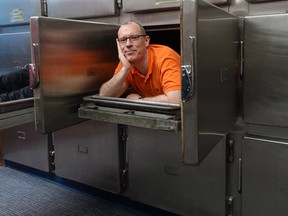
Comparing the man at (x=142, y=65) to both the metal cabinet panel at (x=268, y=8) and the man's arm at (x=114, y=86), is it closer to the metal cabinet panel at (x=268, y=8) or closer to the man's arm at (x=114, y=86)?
the man's arm at (x=114, y=86)

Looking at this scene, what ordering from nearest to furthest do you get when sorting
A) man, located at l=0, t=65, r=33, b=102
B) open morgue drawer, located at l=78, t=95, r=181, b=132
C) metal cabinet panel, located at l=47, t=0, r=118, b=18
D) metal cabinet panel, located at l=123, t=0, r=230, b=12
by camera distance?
open morgue drawer, located at l=78, t=95, r=181, b=132 < metal cabinet panel, located at l=123, t=0, r=230, b=12 < man, located at l=0, t=65, r=33, b=102 < metal cabinet panel, located at l=47, t=0, r=118, b=18

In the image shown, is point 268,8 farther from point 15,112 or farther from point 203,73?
point 15,112

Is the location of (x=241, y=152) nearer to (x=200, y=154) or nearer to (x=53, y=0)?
(x=200, y=154)

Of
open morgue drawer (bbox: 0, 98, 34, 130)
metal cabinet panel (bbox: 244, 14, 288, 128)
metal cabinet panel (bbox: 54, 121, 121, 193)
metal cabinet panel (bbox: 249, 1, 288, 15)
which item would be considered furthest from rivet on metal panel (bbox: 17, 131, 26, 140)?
metal cabinet panel (bbox: 249, 1, 288, 15)

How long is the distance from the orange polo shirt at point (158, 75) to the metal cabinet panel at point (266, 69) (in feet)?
1.06

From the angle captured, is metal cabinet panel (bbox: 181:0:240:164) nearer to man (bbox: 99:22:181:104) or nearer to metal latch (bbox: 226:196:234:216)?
man (bbox: 99:22:181:104)

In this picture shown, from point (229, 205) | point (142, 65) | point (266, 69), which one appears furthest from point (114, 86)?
point (229, 205)

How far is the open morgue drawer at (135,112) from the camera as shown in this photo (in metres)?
1.18

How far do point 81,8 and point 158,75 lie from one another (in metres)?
0.74

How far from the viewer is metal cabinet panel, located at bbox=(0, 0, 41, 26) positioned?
7.15ft

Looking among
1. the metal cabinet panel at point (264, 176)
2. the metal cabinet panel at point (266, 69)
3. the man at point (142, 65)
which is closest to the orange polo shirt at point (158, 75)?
the man at point (142, 65)

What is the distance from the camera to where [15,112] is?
138cm

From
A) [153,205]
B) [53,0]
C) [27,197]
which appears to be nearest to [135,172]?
[153,205]

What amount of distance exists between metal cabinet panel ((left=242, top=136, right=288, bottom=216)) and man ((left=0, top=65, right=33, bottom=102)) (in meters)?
1.16
